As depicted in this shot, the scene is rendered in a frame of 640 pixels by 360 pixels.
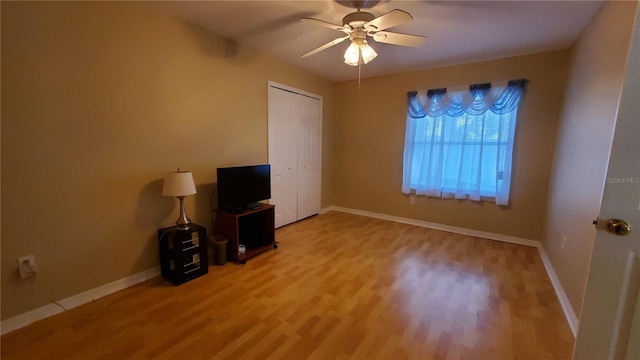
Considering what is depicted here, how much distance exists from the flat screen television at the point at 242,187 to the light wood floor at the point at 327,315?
63cm

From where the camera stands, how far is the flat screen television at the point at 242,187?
269cm

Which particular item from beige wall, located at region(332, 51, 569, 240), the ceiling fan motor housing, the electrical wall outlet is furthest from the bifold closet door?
the electrical wall outlet

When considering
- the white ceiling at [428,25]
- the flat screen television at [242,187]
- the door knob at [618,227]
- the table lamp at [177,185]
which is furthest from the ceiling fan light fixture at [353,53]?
the door knob at [618,227]

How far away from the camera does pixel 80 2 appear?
1.82 m

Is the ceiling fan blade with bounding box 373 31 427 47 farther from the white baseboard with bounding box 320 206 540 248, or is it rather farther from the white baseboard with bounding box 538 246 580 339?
the white baseboard with bounding box 320 206 540 248

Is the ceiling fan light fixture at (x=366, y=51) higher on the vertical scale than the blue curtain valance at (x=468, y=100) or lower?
higher

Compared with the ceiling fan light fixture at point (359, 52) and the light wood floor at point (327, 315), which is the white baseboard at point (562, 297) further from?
the ceiling fan light fixture at point (359, 52)

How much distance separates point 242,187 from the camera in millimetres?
2875

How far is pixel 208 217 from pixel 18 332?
4.93 ft

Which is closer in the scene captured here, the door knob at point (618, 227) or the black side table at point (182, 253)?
the door knob at point (618, 227)

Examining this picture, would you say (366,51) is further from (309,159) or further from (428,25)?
(309,159)

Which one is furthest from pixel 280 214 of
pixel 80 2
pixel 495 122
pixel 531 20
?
pixel 531 20

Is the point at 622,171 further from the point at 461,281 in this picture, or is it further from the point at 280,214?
the point at 280,214

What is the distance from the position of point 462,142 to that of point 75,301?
438 centimetres
